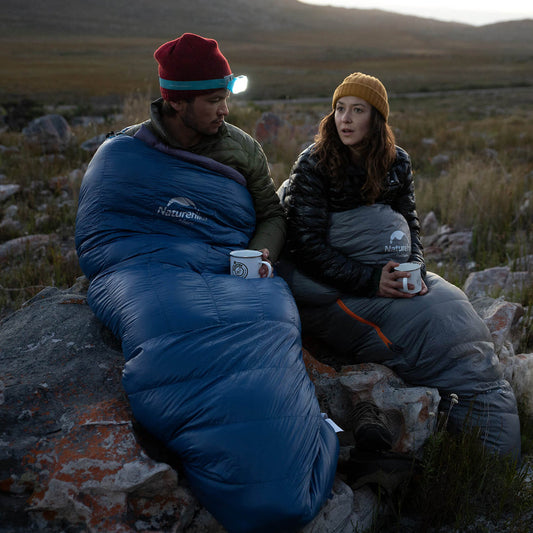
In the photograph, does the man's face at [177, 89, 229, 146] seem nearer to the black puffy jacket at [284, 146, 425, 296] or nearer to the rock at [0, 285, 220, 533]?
the black puffy jacket at [284, 146, 425, 296]

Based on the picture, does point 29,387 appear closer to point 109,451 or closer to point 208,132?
point 109,451

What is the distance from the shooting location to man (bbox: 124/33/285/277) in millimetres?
2553

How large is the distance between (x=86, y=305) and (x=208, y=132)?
991mm

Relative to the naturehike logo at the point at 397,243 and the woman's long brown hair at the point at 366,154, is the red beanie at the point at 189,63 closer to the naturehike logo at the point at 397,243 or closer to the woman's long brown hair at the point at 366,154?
the woman's long brown hair at the point at 366,154

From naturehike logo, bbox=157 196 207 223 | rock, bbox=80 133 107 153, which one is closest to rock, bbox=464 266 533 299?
naturehike logo, bbox=157 196 207 223

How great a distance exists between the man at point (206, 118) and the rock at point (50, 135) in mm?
5879

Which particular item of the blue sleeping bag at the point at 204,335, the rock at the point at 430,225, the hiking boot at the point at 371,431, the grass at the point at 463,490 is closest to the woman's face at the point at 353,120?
the blue sleeping bag at the point at 204,335

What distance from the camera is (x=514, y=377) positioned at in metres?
2.89

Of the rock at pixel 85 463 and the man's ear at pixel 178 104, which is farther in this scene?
the man's ear at pixel 178 104

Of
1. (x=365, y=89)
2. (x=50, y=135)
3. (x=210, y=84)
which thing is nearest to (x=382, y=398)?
(x=365, y=89)

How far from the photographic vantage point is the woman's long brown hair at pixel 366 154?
2754 mm

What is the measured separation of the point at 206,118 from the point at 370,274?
1.06 meters

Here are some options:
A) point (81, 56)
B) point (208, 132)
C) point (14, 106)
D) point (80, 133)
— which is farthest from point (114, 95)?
point (81, 56)

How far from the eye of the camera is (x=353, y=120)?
2742 millimetres
